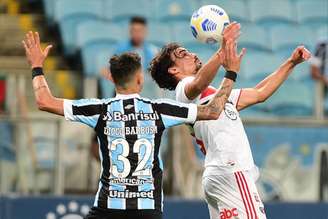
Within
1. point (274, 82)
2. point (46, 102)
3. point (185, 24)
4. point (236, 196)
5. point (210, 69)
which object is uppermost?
point (185, 24)

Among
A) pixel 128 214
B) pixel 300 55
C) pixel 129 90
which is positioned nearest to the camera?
pixel 128 214

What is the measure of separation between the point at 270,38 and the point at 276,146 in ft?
13.7

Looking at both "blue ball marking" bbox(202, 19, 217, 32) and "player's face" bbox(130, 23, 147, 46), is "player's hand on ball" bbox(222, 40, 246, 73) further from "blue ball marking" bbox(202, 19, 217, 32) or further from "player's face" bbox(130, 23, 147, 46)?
"player's face" bbox(130, 23, 147, 46)

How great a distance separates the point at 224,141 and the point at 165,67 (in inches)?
31.2

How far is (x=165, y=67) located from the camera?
866cm

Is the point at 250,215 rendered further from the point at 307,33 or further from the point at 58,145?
the point at 307,33

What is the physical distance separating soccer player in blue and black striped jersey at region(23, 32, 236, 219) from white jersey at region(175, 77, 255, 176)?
814 mm

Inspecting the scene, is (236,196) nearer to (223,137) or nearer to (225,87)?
(223,137)

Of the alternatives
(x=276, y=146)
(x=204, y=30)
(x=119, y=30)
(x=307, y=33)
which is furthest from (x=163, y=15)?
(x=204, y=30)

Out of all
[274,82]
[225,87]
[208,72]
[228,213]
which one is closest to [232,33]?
[225,87]

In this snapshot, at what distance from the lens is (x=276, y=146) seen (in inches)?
476

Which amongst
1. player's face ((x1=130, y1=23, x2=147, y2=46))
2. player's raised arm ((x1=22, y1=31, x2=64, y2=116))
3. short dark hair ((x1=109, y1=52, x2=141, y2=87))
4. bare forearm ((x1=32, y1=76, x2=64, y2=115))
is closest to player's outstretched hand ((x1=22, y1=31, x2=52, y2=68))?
player's raised arm ((x1=22, y1=31, x2=64, y2=116))

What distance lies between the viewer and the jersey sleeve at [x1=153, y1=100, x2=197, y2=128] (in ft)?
24.7

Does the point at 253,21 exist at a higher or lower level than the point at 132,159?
higher
